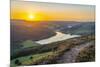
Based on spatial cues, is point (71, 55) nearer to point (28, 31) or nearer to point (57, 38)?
point (57, 38)

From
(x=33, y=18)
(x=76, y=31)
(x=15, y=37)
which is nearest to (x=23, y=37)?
(x=15, y=37)

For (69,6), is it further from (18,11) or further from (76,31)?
(18,11)

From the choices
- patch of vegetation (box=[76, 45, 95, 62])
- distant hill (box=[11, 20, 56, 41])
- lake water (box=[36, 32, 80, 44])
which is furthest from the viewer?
patch of vegetation (box=[76, 45, 95, 62])

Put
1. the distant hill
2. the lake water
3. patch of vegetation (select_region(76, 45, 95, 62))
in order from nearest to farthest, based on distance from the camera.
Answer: the distant hill
the lake water
patch of vegetation (select_region(76, 45, 95, 62))

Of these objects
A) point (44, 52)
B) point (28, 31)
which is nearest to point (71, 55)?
point (44, 52)

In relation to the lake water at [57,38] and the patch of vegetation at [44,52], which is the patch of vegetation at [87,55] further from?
the lake water at [57,38]

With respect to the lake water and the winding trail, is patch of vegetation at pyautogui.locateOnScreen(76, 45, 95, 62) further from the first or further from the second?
the lake water

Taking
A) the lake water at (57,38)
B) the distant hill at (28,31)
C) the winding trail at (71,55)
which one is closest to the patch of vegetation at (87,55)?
the winding trail at (71,55)

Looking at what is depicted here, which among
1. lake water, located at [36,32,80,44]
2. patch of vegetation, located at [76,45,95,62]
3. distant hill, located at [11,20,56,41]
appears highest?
distant hill, located at [11,20,56,41]

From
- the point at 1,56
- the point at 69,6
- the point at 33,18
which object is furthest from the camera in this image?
the point at 69,6

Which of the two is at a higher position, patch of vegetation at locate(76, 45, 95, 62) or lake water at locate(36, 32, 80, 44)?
lake water at locate(36, 32, 80, 44)

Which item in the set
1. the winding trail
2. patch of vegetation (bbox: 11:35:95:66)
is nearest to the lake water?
patch of vegetation (bbox: 11:35:95:66)
